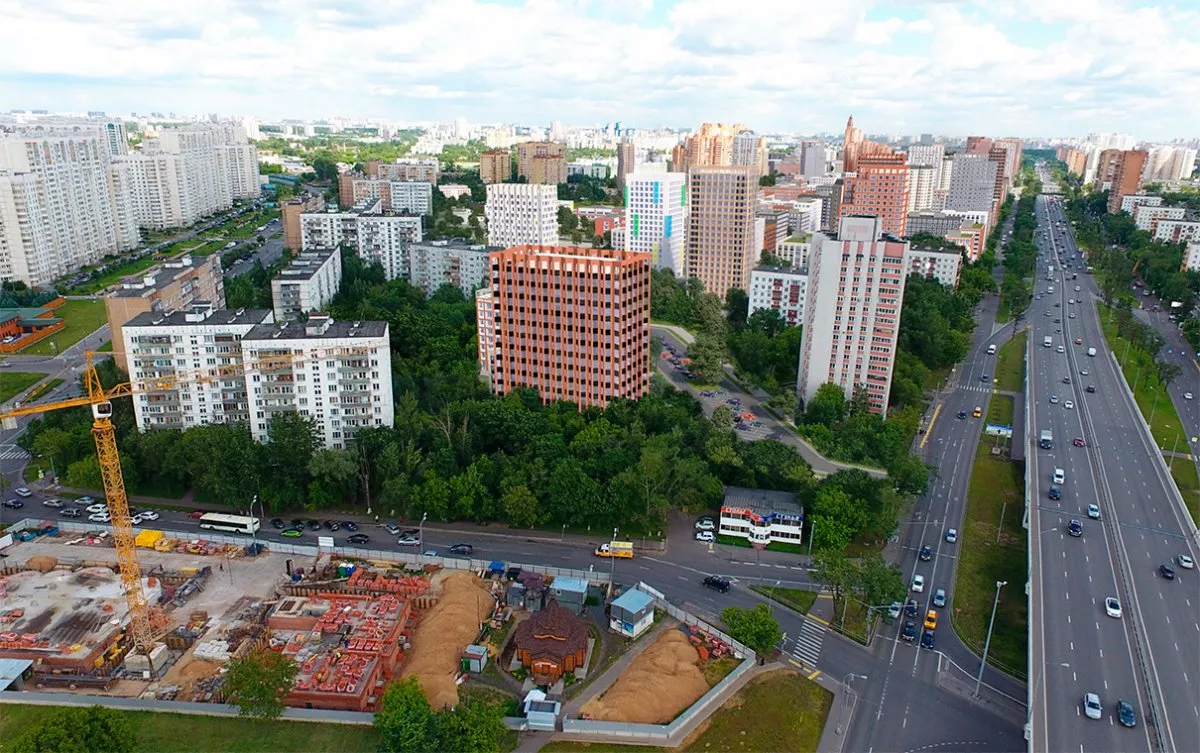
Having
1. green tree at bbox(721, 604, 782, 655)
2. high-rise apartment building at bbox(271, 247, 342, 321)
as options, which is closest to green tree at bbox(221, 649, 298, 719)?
green tree at bbox(721, 604, 782, 655)

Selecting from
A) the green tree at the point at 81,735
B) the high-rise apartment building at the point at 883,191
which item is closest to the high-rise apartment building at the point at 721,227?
the high-rise apartment building at the point at 883,191

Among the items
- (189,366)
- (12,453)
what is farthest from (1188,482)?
(12,453)

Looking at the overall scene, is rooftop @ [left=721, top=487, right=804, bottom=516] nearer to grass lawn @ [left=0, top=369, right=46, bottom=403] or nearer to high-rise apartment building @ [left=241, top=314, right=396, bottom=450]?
high-rise apartment building @ [left=241, top=314, right=396, bottom=450]

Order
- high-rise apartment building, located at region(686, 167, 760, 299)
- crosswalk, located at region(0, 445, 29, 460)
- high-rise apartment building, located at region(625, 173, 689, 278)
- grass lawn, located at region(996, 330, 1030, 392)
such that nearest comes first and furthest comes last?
crosswalk, located at region(0, 445, 29, 460)
grass lawn, located at region(996, 330, 1030, 392)
high-rise apartment building, located at region(686, 167, 760, 299)
high-rise apartment building, located at region(625, 173, 689, 278)

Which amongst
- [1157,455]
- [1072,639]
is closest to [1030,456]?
[1157,455]

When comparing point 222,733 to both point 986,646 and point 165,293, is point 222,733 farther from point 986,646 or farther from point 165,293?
point 165,293

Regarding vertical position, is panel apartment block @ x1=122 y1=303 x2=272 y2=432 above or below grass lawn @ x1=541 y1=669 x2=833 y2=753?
above

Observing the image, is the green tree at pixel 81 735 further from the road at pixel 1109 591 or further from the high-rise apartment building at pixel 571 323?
the high-rise apartment building at pixel 571 323
